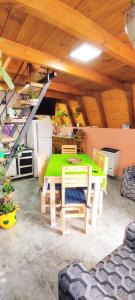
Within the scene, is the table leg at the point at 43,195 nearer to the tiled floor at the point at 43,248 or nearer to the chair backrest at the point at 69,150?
the tiled floor at the point at 43,248

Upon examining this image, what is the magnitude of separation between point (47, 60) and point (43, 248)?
2.75 m

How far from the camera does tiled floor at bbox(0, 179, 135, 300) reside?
1526 millimetres

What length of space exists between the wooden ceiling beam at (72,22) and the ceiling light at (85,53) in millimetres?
403

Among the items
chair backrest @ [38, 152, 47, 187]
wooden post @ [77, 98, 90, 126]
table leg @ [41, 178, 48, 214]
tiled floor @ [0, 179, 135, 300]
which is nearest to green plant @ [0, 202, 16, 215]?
tiled floor @ [0, 179, 135, 300]

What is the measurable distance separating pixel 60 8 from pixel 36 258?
2543 mm

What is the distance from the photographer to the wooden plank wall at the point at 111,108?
4.79 m

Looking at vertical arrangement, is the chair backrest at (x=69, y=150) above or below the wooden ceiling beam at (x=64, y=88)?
below

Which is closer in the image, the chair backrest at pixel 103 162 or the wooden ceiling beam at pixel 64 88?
the chair backrest at pixel 103 162

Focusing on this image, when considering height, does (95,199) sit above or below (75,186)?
below

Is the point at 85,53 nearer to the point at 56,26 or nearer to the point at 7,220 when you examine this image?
the point at 56,26

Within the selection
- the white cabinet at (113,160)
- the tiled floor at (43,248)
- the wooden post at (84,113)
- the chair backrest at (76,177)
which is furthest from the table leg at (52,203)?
the wooden post at (84,113)

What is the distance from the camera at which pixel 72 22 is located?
165 cm

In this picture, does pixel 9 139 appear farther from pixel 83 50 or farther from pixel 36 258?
pixel 83 50

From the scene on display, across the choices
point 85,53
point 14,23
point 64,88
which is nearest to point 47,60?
point 85,53
